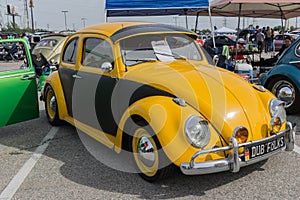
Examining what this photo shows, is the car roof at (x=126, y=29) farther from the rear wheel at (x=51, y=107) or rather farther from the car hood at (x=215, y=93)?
the rear wheel at (x=51, y=107)

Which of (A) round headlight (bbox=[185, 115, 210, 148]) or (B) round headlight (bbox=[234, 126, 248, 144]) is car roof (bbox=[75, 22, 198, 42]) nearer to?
(A) round headlight (bbox=[185, 115, 210, 148])

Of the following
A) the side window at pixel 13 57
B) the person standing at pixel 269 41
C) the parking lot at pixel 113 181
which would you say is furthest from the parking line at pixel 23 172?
the person standing at pixel 269 41

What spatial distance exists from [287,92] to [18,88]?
4678mm

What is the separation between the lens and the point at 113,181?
140 inches

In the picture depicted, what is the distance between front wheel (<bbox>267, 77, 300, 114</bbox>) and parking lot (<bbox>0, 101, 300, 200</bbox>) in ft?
5.17

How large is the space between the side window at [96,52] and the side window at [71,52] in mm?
310

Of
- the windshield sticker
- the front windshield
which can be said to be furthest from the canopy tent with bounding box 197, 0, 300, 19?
the windshield sticker

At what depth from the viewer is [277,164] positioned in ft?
12.7

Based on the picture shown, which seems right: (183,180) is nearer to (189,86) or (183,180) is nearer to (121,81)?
(189,86)

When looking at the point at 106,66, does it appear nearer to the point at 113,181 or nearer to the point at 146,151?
the point at 146,151

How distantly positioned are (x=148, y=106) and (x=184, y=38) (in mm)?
1704

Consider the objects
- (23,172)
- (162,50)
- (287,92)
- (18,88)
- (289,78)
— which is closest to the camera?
(23,172)

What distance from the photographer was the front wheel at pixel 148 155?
3.25 metres

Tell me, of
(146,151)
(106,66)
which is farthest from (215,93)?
(106,66)
